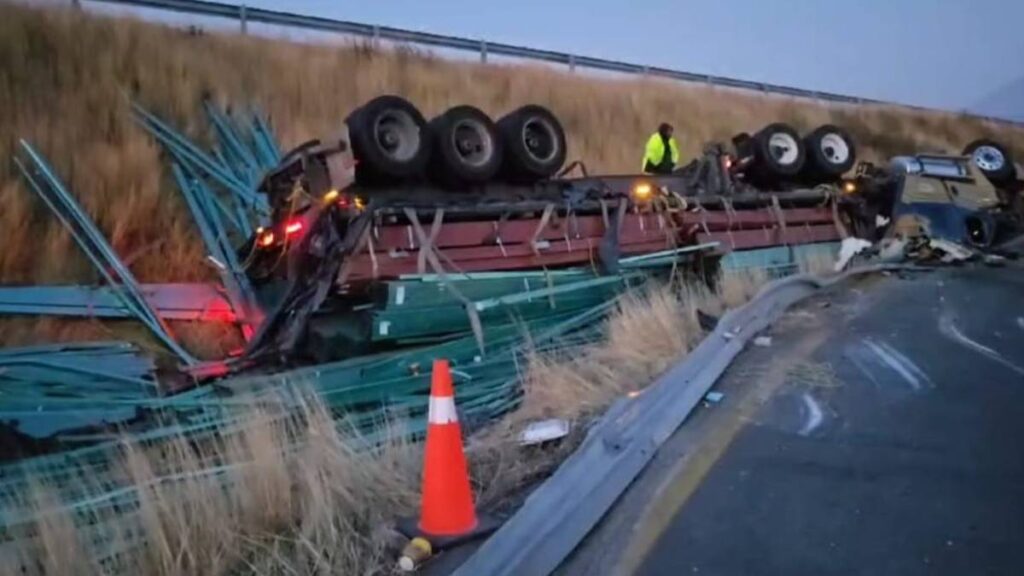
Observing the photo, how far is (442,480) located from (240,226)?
28.2 ft

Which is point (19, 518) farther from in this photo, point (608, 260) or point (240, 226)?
point (240, 226)

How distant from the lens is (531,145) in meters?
10.7

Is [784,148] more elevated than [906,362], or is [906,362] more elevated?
[784,148]

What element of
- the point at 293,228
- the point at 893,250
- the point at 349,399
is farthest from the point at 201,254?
the point at 893,250

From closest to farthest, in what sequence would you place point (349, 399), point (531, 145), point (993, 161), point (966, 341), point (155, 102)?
point (966, 341) < point (349, 399) < point (531, 145) < point (155, 102) < point (993, 161)

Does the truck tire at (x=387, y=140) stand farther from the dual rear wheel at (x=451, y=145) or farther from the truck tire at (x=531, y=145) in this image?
the truck tire at (x=531, y=145)

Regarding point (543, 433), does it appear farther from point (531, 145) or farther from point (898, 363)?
point (531, 145)

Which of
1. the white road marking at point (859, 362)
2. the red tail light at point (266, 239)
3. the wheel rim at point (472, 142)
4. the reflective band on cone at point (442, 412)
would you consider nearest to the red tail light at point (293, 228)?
the red tail light at point (266, 239)

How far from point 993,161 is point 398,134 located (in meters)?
11.2

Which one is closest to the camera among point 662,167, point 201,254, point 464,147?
point 464,147

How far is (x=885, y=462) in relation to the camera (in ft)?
13.6

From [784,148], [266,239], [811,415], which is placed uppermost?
[784,148]

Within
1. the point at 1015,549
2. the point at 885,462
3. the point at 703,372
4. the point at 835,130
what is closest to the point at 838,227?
the point at 835,130

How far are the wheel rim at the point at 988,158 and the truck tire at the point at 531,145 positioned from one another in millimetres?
8653
